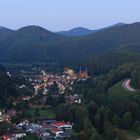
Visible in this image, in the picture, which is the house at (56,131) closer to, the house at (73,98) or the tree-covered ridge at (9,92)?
the tree-covered ridge at (9,92)

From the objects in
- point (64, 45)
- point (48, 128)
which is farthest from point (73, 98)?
point (64, 45)

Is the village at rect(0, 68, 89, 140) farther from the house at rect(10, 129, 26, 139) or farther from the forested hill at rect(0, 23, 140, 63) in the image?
the forested hill at rect(0, 23, 140, 63)

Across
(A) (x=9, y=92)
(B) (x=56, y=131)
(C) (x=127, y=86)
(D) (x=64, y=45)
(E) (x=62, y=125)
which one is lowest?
(B) (x=56, y=131)

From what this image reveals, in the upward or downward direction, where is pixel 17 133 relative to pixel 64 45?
downward

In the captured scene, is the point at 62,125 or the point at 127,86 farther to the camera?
the point at 127,86

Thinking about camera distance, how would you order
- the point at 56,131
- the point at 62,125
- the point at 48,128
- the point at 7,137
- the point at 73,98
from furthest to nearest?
the point at 73,98
the point at 62,125
the point at 48,128
the point at 56,131
the point at 7,137

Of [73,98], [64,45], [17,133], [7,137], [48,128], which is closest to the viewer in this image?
[7,137]

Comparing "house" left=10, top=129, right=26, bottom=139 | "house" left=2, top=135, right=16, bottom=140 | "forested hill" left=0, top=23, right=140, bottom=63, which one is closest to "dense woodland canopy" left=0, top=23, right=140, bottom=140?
"forested hill" left=0, top=23, right=140, bottom=63

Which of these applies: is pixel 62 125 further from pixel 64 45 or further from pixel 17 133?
pixel 64 45
